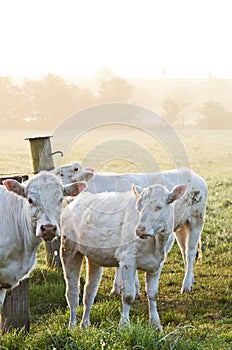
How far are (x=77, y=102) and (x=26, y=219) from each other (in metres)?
35.5

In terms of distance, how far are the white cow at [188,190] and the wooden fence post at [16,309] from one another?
3.18 m

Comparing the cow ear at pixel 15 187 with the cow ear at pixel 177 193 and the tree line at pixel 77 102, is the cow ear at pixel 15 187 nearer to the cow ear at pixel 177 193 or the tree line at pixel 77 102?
the cow ear at pixel 177 193

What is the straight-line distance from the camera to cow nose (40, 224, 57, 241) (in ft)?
17.4

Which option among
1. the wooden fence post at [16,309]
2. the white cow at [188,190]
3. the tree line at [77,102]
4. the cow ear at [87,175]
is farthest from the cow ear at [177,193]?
the tree line at [77,102]

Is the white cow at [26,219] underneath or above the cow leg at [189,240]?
above

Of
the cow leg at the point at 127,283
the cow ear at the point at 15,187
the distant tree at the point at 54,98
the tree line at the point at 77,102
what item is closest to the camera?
the cow ear at the point at 15,187

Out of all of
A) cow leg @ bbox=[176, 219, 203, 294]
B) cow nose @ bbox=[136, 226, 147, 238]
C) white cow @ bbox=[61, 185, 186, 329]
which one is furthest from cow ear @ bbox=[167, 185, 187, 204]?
cow leg @ bbox=[176, 219, 203, 294]

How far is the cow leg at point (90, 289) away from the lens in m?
6.89

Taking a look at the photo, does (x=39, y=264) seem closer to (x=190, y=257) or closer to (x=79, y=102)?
(x=190, y=257)

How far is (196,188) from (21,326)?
13.6ft

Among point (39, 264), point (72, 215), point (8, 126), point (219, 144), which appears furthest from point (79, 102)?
point (72, 215)

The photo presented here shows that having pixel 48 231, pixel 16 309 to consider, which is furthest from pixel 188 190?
pixel 48 231

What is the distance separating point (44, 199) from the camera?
5500 millimetres

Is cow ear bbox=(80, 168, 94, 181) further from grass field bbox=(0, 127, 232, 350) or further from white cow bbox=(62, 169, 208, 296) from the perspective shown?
white cow bbox=(62, 169, 208, 296)
